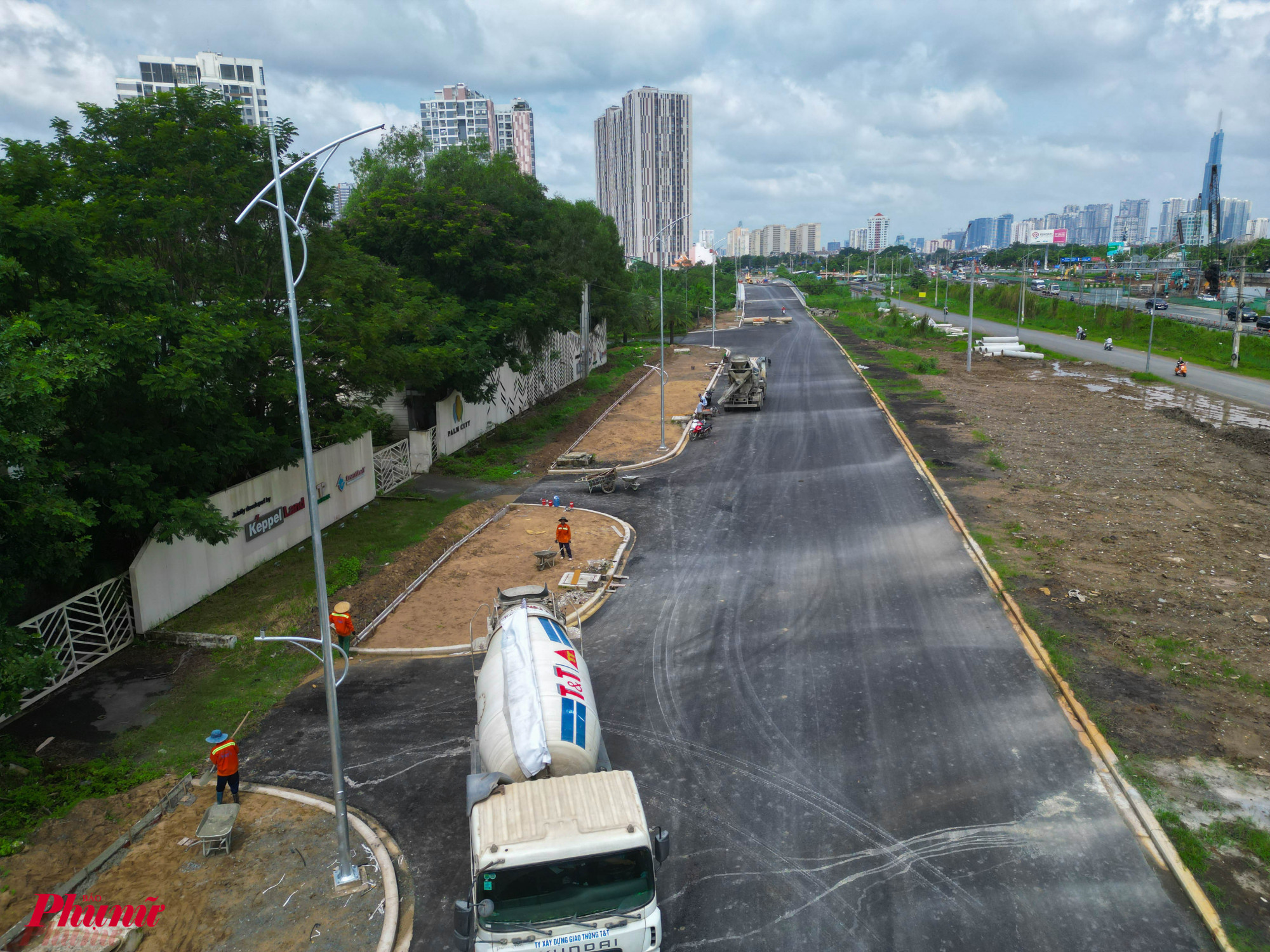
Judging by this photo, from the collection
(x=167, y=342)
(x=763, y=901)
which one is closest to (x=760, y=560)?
(x=763, y=901)

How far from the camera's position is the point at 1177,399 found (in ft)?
145

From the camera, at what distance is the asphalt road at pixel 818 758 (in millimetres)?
9781

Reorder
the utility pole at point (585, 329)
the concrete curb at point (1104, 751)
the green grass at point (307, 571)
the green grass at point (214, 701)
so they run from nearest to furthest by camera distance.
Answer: the concrete curb at point (1104, 751), the green grass at point (214, 701), the green grass at point (307, 571), the utility pole at point (585, 329)

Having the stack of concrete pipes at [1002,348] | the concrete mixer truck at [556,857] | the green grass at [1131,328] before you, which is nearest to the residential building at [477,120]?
the green grass at [1131,328]

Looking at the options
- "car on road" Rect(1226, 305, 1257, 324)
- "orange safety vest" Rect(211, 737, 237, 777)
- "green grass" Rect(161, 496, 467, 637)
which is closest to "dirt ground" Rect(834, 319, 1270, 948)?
"orange safety vest" Rect(211, 737, 237, 777)

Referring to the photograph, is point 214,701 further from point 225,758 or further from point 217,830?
point 217,830

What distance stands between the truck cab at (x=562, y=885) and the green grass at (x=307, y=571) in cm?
1194

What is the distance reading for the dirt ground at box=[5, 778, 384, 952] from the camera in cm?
948

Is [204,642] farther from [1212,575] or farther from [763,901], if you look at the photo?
[1212,575]

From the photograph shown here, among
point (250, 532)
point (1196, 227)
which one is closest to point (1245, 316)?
point (1196, 227)

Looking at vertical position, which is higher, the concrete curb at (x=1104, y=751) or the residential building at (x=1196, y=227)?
the residential building at (x=1196, y=227)

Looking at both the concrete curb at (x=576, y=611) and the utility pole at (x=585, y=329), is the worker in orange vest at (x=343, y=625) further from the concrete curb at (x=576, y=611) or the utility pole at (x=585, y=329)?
the utility pole at (x=585, y=329)

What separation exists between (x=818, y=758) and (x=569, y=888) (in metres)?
6.32

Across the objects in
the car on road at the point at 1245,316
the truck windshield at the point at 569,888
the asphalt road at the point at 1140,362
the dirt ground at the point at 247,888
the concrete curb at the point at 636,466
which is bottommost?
the dirt ground at the point at 247,888
